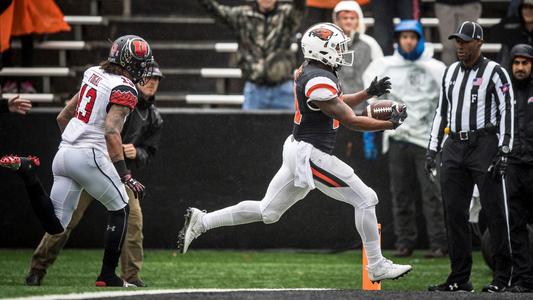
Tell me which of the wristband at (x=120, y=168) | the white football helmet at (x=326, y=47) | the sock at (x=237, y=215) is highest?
the white football helmet at (x=326, y=47)

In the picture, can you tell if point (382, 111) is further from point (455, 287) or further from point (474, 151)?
point (455, 287)

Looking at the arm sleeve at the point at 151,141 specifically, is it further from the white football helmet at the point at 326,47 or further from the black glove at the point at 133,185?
the white football helmet at the point at 326,47

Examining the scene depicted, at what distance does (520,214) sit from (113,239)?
3.58m

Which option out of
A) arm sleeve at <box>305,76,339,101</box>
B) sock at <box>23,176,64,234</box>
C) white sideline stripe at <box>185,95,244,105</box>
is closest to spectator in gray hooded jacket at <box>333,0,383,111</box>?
white sideline stripe at <box>185,95,244,105</box>

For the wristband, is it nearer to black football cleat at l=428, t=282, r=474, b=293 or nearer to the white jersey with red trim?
the white jersey with red trim

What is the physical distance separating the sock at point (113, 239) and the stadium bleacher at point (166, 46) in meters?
4.75

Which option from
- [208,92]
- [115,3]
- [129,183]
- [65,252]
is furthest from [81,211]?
[115,3]

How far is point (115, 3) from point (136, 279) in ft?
21.1

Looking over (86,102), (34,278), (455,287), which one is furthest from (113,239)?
(455,287)

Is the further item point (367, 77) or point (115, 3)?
point (115, 3)

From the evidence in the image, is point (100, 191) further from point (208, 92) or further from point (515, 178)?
point (208, 92)

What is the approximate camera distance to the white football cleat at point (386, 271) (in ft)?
27.3

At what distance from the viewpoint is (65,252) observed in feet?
39.2

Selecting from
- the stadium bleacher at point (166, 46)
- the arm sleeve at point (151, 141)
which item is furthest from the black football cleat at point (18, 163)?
the stadium bleacher at point (166, 46)
